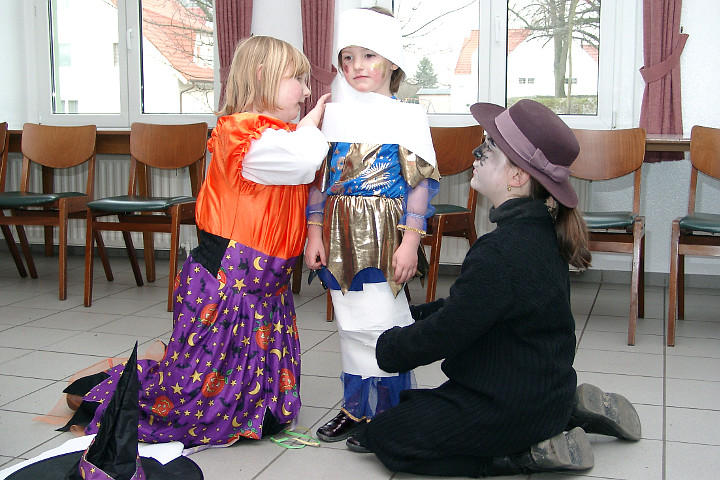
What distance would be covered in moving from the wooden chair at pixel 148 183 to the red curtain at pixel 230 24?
0.54 metres

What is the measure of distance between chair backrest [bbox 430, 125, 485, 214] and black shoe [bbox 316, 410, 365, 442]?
1.91 meters

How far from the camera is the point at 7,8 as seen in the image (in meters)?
5.11

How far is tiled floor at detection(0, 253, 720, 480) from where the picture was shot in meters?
1.91

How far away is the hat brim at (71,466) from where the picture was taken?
5.71 ft

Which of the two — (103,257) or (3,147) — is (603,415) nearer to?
(103,257)

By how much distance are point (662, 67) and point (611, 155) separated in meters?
0.70

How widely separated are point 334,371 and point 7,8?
3840mm

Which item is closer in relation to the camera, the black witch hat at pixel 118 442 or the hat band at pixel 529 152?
Result: the black witch hat at pixel 118 442

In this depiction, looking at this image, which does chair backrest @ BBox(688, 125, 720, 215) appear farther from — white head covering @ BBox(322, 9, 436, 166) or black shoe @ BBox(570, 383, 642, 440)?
white head covering @ BBox(322, 9, 436, 166)

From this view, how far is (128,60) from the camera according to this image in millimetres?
5012

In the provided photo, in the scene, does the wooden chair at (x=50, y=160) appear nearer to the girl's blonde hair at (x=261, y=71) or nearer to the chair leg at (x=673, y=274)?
the girl's blonde hair at (x=261, y=71)

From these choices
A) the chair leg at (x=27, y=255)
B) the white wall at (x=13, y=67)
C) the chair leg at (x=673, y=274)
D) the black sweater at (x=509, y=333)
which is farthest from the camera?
the white wall at (x=13, y=67)

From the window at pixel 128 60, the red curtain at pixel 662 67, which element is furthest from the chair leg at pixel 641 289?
the window at pixel 128 60

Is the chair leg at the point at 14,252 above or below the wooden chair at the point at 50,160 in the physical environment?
below
